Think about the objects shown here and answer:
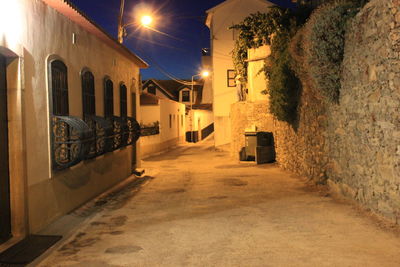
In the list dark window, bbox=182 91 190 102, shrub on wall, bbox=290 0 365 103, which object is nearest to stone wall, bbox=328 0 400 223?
shrub on wall, bbox=290 0 365 103

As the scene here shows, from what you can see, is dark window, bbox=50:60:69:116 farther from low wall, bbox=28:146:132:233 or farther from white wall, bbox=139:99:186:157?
white wall, bbox=139:99:186:157

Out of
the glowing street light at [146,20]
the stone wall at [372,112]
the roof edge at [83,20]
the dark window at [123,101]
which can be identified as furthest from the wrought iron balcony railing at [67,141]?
the glowing street light at [146,20]

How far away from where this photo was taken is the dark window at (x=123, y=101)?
42.2 ft

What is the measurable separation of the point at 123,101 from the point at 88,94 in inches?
142

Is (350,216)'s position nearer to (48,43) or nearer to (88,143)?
(88,143)

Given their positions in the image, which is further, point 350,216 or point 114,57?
point 114,57

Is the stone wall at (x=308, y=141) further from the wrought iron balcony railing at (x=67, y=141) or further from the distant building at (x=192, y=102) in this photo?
the distant building at (x=192, y=102)

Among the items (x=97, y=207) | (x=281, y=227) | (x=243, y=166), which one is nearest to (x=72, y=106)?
(x=97, y=207)

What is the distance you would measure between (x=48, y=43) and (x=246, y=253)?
16.7 ft

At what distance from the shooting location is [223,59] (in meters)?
28.2

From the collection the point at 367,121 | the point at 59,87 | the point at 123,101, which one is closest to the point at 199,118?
the point at 123,101

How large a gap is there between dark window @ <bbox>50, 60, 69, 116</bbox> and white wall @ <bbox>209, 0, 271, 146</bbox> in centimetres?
2033

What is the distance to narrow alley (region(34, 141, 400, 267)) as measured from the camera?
5.23 m

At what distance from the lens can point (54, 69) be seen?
298 inches
